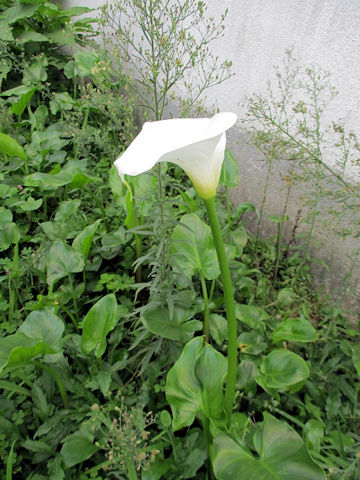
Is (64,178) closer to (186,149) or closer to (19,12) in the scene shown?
(186,149)

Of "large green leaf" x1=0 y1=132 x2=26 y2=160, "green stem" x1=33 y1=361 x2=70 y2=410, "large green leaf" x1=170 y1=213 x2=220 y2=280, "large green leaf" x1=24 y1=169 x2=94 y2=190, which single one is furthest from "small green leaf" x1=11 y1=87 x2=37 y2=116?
"green stem" x1=33 y1=361 x2=70 y2=410

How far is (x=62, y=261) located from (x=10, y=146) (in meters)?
0.78

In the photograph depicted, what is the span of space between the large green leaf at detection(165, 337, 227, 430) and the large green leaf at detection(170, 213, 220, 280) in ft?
1.12

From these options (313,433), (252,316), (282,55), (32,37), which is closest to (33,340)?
(252,316)

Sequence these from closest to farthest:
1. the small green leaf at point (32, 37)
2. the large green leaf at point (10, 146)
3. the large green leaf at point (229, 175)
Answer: the large green leaf at point (229, 175)
the large green leaf at point (10, 146)
the small green leaf at point (32, 37)

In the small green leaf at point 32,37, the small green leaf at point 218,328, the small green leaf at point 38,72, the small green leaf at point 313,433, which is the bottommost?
the small green leaf at point 313,433

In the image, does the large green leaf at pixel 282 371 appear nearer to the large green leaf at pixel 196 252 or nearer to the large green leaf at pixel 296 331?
the large green leaf at pixel 296 331

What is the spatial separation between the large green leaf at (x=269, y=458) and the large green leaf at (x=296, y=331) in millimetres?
311

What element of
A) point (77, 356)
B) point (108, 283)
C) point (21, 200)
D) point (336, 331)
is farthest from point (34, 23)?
A: point (336, 331)

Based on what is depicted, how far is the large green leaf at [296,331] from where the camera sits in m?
1.02

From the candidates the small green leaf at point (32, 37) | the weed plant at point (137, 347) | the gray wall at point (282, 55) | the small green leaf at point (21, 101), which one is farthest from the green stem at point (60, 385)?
the small green leaf at point (32, 37)

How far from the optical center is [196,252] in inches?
46.8

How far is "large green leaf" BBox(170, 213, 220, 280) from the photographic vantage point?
116 cm

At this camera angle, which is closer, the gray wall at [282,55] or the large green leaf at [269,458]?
the large green leaf at [269,458]
